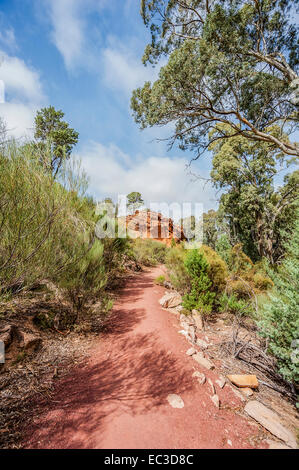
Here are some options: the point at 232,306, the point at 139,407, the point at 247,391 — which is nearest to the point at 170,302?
the point at 232,306

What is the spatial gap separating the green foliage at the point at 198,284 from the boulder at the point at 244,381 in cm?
206

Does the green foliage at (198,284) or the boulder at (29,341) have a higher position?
the green foliage at (198,284)

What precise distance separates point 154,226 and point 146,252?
10.2 metres

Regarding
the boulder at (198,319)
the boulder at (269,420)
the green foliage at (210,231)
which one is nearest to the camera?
the boulder at (269,420)

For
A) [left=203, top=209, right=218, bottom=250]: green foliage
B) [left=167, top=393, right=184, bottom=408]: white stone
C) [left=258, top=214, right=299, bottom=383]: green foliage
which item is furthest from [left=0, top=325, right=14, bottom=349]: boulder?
[left=203, top=209, right=218, bottom=250]: green foliage

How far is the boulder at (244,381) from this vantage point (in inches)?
110

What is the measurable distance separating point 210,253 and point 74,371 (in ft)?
16.4

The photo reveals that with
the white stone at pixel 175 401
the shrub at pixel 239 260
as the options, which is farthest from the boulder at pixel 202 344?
the shrub at pixel 239 260

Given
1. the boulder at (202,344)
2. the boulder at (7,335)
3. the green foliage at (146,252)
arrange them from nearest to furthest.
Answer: the boulder at (7,335) < the boulder at (202,344) < the green foliage at (146,252)

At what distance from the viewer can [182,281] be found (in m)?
6.04

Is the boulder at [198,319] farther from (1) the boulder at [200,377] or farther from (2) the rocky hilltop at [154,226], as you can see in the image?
(2) the rocky hilltop at [154,226]

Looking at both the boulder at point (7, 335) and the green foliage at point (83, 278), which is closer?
the boulder at point (7, 335)

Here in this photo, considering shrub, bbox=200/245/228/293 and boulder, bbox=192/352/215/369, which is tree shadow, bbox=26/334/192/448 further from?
shrub, bbox=200/245/228/293
